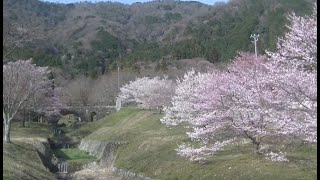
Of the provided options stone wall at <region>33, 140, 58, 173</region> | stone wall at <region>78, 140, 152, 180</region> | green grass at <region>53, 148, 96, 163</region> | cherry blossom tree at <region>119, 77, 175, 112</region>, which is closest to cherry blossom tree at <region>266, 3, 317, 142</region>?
stone wall at <region>78, 140, 152, 180</region>

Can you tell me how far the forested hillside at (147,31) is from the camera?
97.7 m

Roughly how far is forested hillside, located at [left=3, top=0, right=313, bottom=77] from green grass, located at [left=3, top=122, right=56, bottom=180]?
44.0 ft

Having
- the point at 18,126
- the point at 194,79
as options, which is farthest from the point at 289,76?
the point at 18,126

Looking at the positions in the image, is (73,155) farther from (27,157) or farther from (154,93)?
(154,93)

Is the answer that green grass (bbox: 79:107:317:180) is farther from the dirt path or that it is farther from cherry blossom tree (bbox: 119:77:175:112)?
cherry blossom tree (bbox: 119:77:175:112)

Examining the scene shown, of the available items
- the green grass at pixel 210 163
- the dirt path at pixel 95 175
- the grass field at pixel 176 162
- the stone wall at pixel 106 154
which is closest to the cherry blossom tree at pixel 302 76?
the grass field at pixel 176 162

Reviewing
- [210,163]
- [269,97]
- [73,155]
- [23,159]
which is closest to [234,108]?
[210,163]

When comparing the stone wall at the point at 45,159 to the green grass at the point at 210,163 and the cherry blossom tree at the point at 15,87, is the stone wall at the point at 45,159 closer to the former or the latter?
the cherry blossom tree at the point at 15,87

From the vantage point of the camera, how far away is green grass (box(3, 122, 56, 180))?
17703mm

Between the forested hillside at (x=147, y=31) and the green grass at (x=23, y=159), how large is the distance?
13.4 meters

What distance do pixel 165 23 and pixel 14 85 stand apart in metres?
133

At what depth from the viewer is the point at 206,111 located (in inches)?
909

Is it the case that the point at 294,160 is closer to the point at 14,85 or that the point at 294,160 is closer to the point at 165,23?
the point at 14,85

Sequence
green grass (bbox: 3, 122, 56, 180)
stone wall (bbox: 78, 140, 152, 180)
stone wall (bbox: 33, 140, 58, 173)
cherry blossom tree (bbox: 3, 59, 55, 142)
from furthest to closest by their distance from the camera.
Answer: cherry blossom tree (bbox: 3, 59, 55, 142), stone wall (bbox: 33, 140, 58, 173), stone wall (bbox: 78, 140, 152, 180), green grass (bbox: 3, 122, 56, 180)
